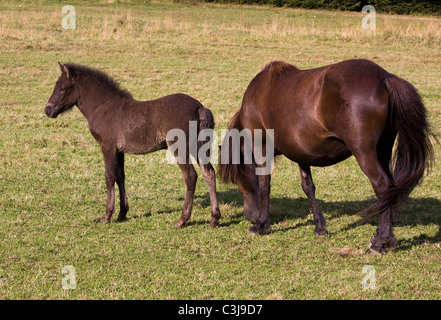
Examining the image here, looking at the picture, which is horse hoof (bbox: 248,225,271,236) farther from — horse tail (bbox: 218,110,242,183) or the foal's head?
the foal's head

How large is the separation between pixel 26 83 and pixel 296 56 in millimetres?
9550

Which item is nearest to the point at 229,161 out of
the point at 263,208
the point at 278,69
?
the point at 263,208

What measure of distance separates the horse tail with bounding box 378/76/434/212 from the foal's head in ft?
13.2

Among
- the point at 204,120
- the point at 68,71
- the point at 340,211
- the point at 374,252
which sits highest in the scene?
the point at 68,71

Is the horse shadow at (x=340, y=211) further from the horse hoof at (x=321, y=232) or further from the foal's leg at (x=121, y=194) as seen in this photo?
the foal's leg at (x=121, y=194)

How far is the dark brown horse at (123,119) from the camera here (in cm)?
691

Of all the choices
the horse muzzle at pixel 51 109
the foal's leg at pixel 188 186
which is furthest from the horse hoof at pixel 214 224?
the horse muzzle at pixel 51 109

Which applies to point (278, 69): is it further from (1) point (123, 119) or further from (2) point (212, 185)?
(1) point (123, 119)

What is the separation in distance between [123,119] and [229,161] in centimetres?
143

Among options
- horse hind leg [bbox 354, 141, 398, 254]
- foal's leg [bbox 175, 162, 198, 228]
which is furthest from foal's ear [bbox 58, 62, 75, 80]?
horse hind leg [bbox 354, 141, 398, 254]

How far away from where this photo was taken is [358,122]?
5578 mm

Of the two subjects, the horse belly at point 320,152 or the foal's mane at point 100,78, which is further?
the foal's mane at point 100,78

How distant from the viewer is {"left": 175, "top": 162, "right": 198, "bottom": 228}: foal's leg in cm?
694

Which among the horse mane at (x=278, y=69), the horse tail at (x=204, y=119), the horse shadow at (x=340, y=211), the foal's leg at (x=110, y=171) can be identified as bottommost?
the horse shadow at (x=340, y=211)
